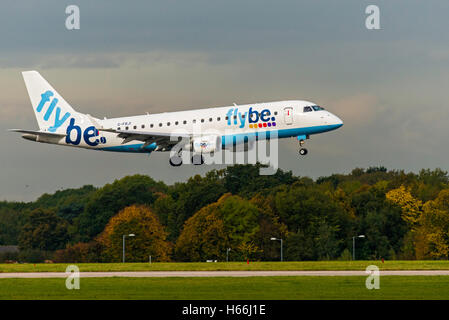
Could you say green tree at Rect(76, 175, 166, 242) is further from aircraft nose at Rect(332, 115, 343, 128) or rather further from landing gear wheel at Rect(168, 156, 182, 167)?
aircraft nose at Rect(332, 115, 343, 128)

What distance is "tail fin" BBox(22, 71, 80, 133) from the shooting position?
92625mm

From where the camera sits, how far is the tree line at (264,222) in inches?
6127

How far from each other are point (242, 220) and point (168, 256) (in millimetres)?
14937

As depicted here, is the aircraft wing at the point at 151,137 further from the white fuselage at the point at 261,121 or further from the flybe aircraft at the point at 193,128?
the white fuselage at the point at 261,121

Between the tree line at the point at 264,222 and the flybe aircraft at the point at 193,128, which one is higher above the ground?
the flybe aircraft at the point at 193,128

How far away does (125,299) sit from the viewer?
52.7 m

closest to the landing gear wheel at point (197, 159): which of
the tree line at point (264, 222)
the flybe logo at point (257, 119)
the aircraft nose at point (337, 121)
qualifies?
the flybe logo at point (257, 119)

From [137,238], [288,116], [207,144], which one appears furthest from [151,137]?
[137,238]

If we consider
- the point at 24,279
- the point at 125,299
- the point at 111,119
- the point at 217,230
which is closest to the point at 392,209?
the point at 217,230

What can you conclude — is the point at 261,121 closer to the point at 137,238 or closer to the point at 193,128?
the point at 193,128

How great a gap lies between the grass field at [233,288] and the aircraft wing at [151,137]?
18836 mm

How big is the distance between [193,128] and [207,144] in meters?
3.40
